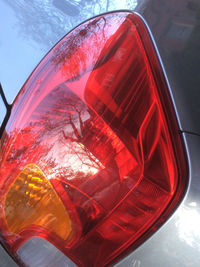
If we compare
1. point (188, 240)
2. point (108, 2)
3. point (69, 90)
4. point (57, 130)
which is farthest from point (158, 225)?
point (108, 2)

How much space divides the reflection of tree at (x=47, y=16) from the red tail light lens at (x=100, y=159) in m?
0.74

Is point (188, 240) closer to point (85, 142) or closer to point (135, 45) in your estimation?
point (85, 142)

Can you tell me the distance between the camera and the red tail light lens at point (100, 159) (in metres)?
0.68

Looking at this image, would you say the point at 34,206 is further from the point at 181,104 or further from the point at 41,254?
the point at 181,104

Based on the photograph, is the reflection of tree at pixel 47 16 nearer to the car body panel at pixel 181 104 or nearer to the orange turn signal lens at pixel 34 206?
the car body panel at pixel 181 104

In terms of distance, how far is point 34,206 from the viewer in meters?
0.78

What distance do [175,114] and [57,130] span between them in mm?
390

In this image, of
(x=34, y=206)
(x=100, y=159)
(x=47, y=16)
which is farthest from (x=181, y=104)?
(x=47, y=16)

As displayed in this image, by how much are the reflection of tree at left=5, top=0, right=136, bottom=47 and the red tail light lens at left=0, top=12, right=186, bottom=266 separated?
0.74 metres

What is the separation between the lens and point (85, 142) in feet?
2.53

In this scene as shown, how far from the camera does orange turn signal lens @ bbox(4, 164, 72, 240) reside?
2.43ft

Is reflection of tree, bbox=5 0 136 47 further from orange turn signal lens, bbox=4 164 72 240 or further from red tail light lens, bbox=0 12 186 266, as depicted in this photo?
orange turn signal lens, bbox=4 164 72 240

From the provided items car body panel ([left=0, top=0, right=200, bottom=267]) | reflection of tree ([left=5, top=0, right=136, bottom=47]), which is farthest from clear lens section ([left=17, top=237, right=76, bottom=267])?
reflection of tree ([left=5, top=0, right=136, bottom=47])

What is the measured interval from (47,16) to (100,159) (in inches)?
52.1
